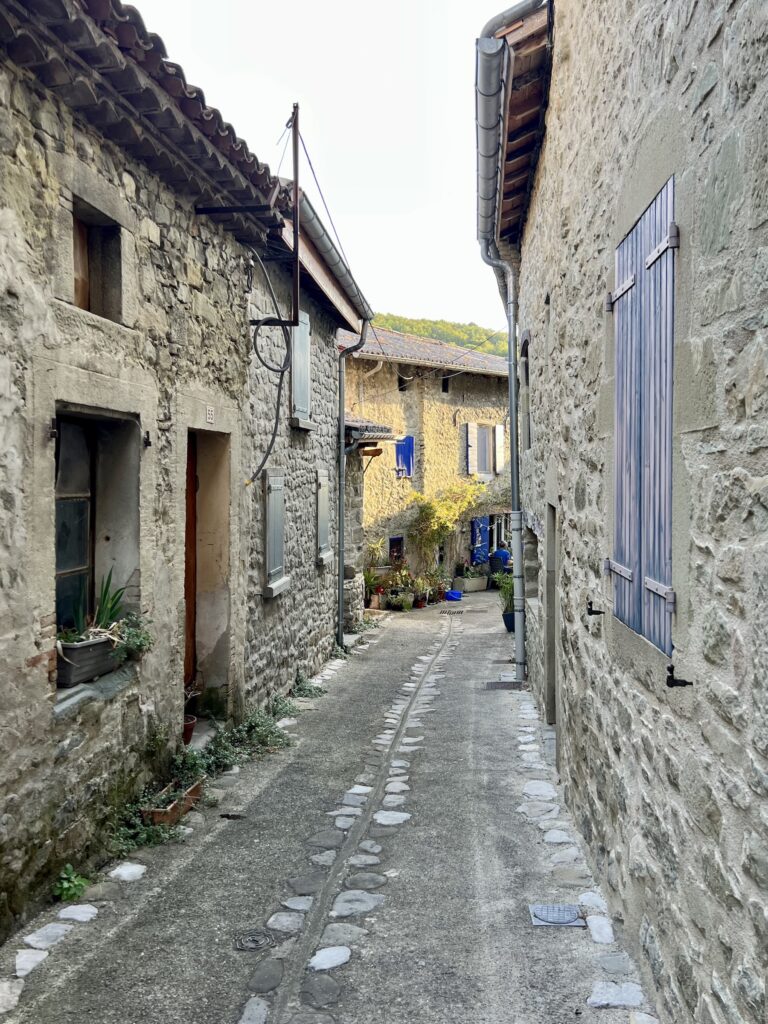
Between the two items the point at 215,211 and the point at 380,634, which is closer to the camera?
the point at 215,211

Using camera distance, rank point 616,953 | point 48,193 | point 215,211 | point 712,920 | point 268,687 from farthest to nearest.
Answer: point 268,687
point 215,211
point 48,193
point 616,953
point 712,920

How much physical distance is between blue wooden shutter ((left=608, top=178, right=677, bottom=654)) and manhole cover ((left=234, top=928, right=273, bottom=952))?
6.15 feet

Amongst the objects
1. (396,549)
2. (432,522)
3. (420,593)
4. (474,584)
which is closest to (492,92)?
(420,593)

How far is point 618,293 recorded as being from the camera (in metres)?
3.29

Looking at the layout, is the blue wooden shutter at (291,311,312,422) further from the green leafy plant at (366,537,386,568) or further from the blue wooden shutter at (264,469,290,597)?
the green leafy plant at (366,537,386,568)

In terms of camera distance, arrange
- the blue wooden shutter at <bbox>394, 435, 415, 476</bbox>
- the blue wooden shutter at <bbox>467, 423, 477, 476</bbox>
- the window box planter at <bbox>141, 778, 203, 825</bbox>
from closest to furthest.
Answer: the window box planter at <bbox>141, 778, 203, 825</bbox> → the blue wooden shutter at <bbox>394, 435, 415, 476</bbox> → the blue wooden shutter at <bbox>467, 423, 477, 476</bbox>

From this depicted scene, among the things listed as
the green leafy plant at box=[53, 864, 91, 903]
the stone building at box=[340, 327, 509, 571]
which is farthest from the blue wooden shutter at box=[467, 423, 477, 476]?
the green leafy plant at box=[53, 864, 91, 903]

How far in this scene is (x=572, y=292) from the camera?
4.61m

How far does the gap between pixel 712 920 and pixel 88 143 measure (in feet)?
13.2

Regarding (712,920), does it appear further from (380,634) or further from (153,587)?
(380,634)

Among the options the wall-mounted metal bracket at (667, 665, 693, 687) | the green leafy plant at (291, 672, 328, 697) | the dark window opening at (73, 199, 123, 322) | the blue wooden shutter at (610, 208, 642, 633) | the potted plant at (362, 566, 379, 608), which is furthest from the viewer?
the potted plant at (362, 566, 379, 608)

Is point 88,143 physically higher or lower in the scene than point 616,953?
higher

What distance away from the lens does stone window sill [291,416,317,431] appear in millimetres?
8241

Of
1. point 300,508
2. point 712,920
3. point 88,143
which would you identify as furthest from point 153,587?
point 300,508
